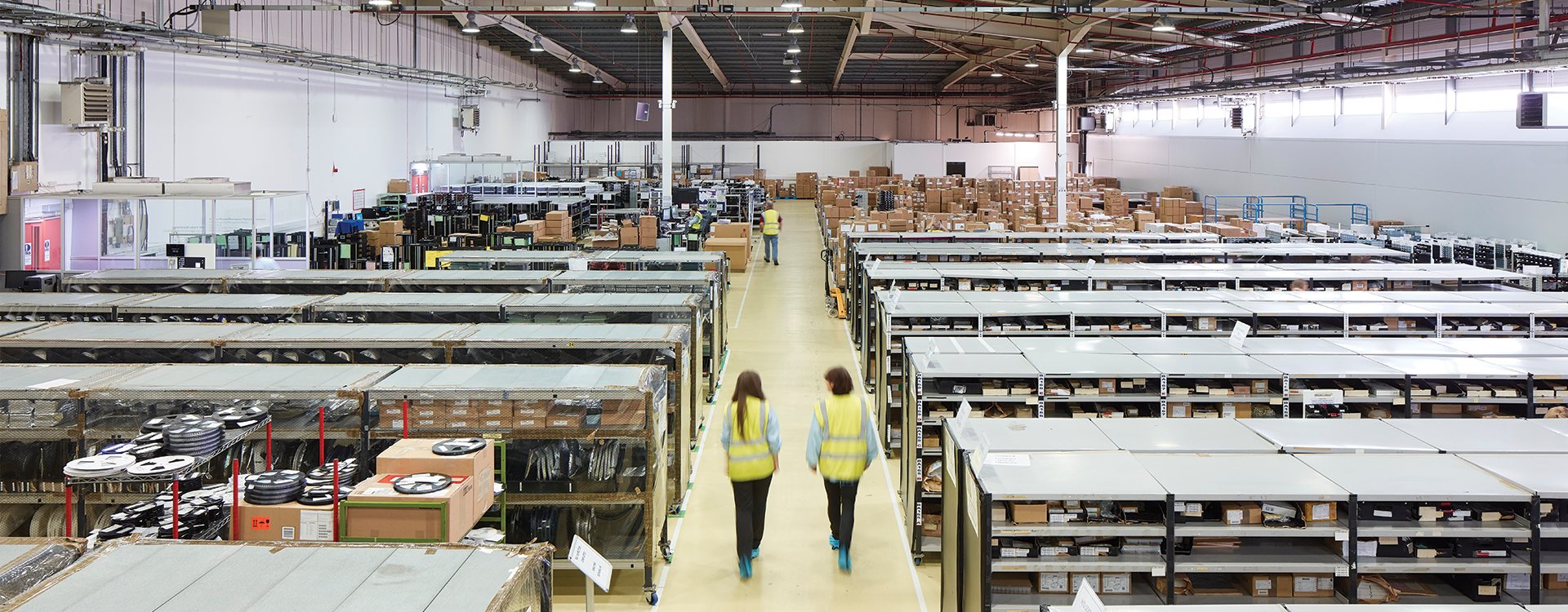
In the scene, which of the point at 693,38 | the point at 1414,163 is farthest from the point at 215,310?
the point at 1414,163

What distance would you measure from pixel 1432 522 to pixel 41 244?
1500cm

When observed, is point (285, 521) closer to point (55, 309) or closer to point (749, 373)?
point (749, 373)

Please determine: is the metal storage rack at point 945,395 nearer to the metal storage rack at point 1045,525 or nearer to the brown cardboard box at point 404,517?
the metal storage rack at point 1045,525

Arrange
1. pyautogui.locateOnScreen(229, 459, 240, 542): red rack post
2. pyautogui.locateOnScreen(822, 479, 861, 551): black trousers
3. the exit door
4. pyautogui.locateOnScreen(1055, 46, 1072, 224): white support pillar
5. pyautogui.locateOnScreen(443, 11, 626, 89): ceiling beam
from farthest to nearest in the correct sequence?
pyautogui.locateOnScreen(443, 11, 626, 89): ceiling beam
pyautogui.locateOnScreen(1055, 46, 1072, 224): white support pillar
the exit door
pyautogui.locateOnScreen(822, 479, 861, 551): black trousers
pyautogui.locateOnScreen(229, 459, 240, 542): red rack post

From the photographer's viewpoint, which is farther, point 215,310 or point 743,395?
point 215,310

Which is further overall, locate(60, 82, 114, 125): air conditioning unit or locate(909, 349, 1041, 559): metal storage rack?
locate(60, 82, 114, 125): air conditioning unit

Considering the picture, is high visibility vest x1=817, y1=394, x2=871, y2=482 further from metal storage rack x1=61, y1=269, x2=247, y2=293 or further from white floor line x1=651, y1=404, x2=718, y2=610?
metal storage rack x1=61, y1=269, x2=247, y2=293

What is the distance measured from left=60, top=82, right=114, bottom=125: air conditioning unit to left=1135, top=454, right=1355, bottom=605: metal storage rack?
1437cm

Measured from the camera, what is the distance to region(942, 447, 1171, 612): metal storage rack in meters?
4.77

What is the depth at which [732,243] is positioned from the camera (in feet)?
77.4

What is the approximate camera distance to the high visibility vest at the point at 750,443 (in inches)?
266

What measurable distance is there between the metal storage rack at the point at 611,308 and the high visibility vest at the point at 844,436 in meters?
2.98

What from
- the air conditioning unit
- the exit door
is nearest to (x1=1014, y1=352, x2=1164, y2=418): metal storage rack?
the exit door

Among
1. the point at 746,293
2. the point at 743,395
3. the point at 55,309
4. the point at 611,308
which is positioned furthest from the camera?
the point at 746,293
